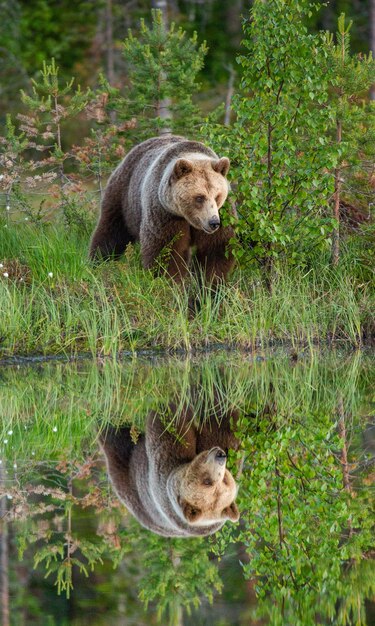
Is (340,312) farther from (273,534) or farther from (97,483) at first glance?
(273,534)

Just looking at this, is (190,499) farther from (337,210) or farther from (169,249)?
(337,210)

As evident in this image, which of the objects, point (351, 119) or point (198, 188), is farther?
point (351, 119)

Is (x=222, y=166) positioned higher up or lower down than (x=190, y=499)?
higher up

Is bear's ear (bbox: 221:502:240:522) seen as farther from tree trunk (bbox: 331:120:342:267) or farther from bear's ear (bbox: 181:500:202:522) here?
tree trunk (bbox: 331:120:342:267)

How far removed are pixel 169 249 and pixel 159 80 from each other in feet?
10.5

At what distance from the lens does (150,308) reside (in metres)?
10.1

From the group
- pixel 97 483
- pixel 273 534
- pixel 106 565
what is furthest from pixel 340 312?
pixel 106 565

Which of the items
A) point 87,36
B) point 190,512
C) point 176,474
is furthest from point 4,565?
point 87,36

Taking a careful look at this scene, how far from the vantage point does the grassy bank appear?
9.72 m

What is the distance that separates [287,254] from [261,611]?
24.3ft

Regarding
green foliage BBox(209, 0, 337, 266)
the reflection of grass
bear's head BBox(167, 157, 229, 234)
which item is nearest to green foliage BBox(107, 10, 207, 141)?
green foliage BBox(209, 0, 337, 266)

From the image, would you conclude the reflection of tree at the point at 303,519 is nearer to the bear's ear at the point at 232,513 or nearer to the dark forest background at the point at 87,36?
the bear's ear at the point at 232,513

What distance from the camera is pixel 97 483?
17.8 ft

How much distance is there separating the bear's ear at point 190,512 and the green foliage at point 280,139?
5276 mm
